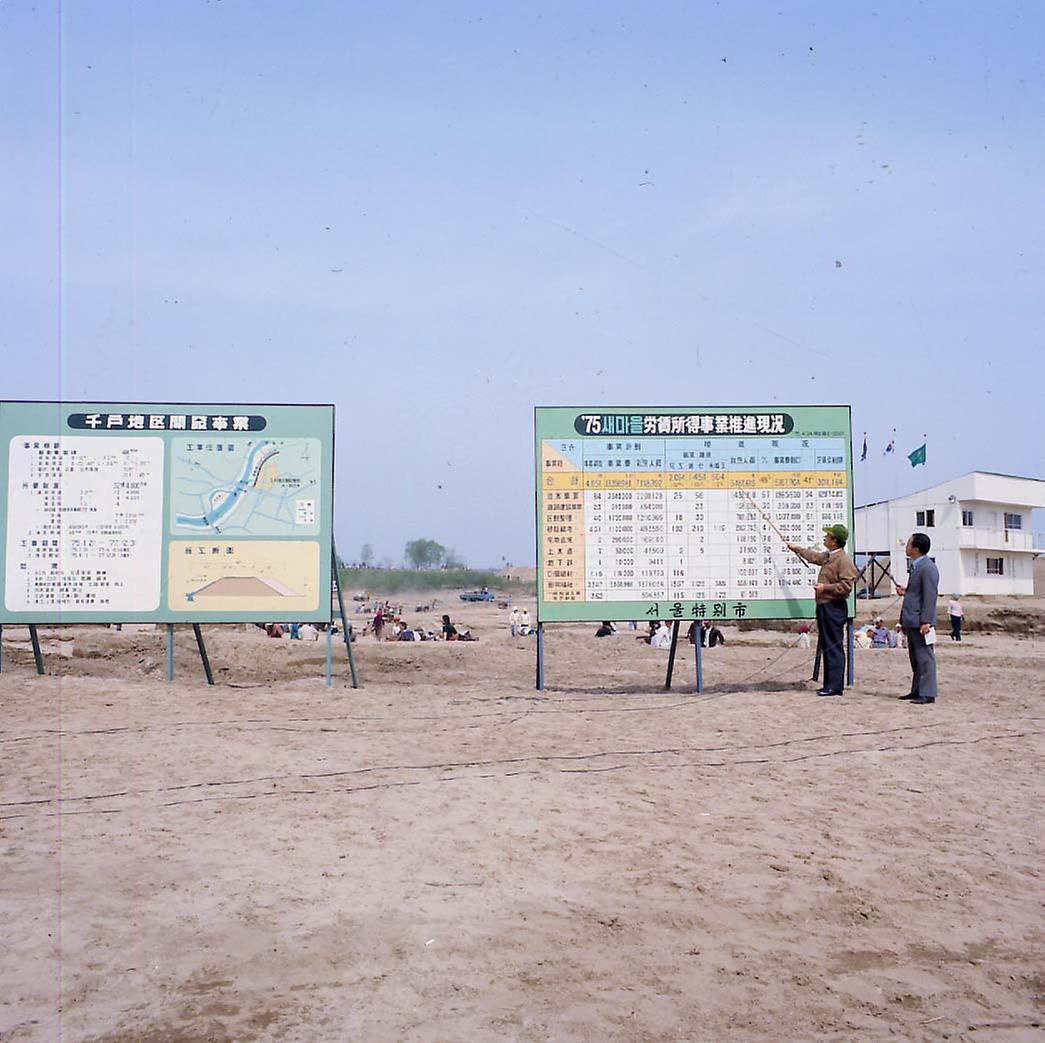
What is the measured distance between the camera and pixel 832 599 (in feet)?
36.4

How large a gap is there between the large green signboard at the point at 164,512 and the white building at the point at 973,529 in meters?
38.0

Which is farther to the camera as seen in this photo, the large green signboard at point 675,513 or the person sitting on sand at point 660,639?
the person sitting on sand at point 660,639

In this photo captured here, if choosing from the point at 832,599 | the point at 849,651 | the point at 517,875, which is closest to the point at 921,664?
the point at 832,599

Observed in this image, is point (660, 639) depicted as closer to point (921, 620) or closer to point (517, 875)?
point (921, 620)

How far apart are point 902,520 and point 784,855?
4741cm

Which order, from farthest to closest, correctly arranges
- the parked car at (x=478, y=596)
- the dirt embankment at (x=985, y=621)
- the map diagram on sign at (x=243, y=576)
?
the parked car at (x=478, y=596), the dirt embankment at (x=985, y=621), the map diagram on sign at (x=243, y=576)

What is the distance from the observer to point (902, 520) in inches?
1948

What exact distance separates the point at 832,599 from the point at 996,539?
40882 mm

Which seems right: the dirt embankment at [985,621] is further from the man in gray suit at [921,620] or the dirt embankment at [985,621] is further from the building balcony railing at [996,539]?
the man in gray suit at [921,620]

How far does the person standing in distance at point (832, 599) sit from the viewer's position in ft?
36.2

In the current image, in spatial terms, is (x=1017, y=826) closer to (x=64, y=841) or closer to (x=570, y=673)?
(x=64, y=841)

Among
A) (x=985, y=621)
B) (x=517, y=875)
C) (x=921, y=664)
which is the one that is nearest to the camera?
(x=517, y=875)

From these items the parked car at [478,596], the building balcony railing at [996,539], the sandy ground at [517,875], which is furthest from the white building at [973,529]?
the sandy ground at [517,875]

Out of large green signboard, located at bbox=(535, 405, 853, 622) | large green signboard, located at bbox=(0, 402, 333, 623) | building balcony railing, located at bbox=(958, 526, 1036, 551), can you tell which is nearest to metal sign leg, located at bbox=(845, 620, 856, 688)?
large green signboard, located at bbox=(535, 405, 853, 622)
